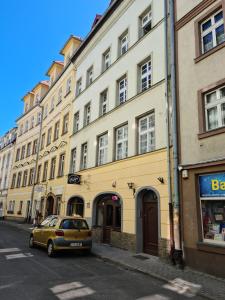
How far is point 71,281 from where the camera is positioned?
710 cm

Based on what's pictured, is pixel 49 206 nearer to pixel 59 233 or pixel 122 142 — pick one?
pixel 122 142

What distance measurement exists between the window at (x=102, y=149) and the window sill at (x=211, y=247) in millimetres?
8042

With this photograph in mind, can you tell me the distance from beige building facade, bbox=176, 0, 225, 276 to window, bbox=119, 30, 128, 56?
5627 millimetres

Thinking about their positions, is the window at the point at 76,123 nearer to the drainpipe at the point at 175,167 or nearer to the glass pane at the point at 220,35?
the drainpipe at the point at 175,167

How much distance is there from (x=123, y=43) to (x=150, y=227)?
1121cm

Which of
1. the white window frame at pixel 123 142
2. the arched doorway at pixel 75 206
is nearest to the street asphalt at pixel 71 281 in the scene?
the white window frame at pixel 123 142

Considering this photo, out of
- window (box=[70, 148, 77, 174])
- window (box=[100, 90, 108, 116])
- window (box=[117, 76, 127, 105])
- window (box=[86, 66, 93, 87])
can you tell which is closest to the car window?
window (box=[117, 76, 127, 105])

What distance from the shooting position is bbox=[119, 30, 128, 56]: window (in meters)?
16.0

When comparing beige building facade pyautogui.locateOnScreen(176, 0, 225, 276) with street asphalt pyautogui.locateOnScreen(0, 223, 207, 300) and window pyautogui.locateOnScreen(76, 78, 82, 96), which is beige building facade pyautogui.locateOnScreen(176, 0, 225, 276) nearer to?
street asphalt pyautogui.locateOnScreen(0, 223, 207, 300)

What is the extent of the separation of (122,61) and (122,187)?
7399 mm

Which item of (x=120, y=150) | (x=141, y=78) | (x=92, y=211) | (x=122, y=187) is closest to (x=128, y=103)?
(x=141, y=78)

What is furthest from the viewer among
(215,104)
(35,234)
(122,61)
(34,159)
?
(34,159)

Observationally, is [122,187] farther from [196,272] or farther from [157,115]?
[196,272]

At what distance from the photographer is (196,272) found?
8.48 m
